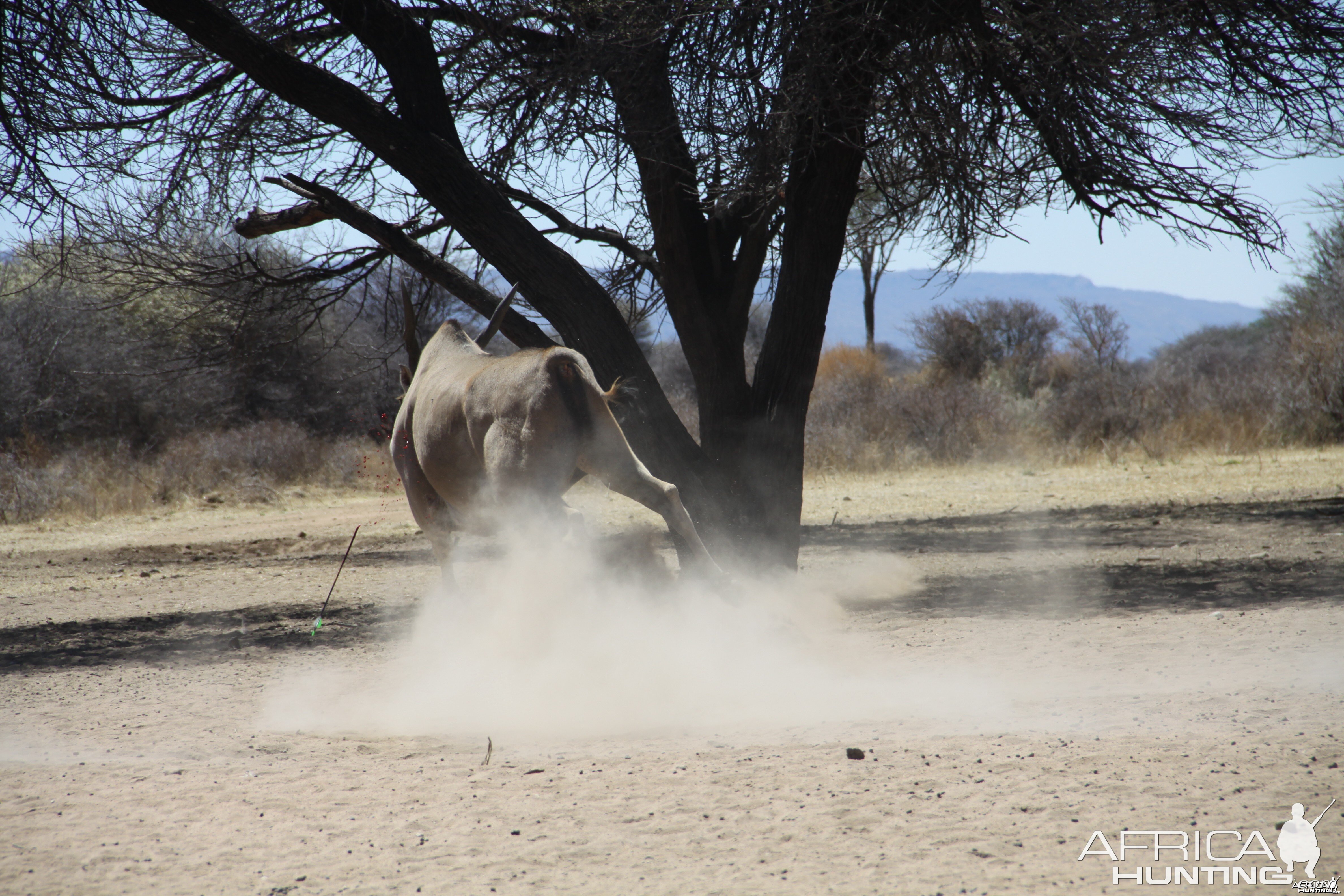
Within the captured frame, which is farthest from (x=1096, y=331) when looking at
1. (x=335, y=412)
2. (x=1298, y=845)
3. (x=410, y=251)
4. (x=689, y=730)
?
(x=1298, y=845)

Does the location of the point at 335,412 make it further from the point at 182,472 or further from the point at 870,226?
the point at 870,226

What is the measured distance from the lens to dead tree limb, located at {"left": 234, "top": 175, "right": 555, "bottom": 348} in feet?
24.0

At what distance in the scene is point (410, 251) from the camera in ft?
25.1

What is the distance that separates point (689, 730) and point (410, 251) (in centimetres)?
487

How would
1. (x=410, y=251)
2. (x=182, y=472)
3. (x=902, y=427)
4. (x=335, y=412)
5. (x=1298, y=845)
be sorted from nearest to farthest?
(x=1298, y=845) → (x=410, y=251) → (x=182, y=472) → (x=902, y=427) → (x=335, y=412)

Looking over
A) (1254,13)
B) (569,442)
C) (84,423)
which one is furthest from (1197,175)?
(84,423)

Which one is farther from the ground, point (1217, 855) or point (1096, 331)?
point (1096, 331)

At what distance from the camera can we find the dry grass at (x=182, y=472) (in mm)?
15914

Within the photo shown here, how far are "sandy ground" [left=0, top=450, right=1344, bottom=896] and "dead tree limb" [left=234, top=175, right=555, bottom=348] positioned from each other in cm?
228

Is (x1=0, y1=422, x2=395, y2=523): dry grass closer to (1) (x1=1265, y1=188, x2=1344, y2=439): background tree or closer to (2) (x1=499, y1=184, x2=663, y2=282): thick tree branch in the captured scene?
(2) (x1=499, y1=184, x2=663, y2=282): thick tree branch

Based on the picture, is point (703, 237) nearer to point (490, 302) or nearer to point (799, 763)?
point (490, 302)

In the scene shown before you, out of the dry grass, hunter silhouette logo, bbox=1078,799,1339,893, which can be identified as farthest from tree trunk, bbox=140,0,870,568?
the dry grass

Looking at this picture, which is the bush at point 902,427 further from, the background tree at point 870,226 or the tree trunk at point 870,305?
the background tree at point 870,226

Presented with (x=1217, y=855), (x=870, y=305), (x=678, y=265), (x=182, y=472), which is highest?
(x=870, y=305)
